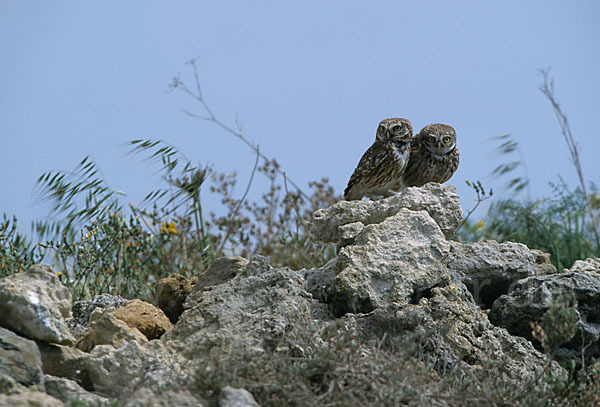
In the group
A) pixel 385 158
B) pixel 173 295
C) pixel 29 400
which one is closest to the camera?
pixel 29 400

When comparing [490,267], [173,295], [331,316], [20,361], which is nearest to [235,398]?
[20,361]

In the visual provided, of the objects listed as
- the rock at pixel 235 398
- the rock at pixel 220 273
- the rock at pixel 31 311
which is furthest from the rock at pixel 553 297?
the rock at pixel 31 311

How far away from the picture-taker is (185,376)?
343 centimetres

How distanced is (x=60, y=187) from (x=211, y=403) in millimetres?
3785

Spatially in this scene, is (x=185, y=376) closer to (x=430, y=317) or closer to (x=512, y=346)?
(x=430, y=317)

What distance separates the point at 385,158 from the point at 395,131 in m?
0.26

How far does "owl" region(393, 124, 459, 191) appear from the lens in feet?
19.2

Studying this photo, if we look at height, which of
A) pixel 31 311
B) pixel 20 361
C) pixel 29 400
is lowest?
pixel 29 400

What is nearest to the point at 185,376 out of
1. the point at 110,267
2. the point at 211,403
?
the point at 211,403

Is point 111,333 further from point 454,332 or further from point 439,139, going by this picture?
point 439,139

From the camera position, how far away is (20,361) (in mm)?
3254

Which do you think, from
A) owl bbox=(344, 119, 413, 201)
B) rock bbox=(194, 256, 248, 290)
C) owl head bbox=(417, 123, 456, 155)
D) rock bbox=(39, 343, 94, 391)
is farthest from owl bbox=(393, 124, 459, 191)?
rock bbox=(39, 343, 94, 391)

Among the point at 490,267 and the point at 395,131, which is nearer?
the point at 490,267

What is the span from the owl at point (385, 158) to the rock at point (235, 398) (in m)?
3.02
